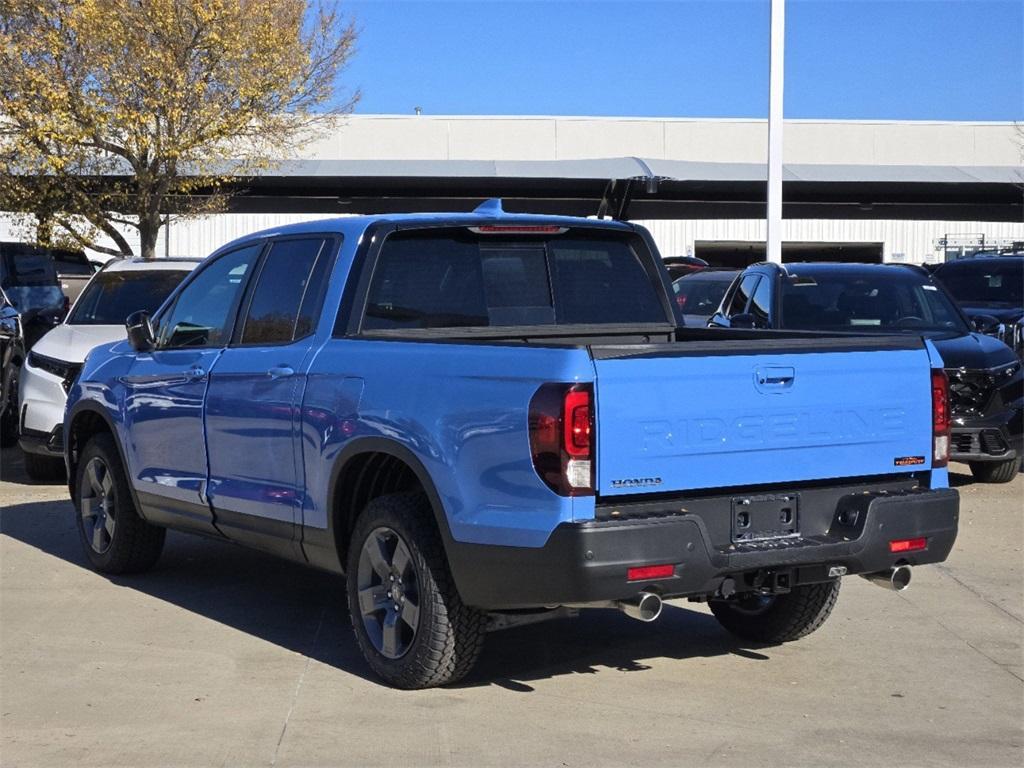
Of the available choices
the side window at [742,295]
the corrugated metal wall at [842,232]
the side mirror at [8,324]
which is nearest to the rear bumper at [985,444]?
the side window at [742,295]

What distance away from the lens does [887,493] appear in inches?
226

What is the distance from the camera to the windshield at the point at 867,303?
12000mm

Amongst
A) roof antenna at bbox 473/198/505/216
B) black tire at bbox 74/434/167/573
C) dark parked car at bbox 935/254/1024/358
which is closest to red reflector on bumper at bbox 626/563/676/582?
roof antenna at bbox 473/198/505/216

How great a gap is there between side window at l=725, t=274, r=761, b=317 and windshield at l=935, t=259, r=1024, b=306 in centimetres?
442

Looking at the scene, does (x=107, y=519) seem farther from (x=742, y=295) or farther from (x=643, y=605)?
(x=742, y=295)

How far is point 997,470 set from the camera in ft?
39.1

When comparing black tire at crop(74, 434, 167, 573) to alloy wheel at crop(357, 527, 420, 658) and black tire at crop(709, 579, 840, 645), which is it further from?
black tire at crop(709, 579, 840, 645)

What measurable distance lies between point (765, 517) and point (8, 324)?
9149 millimetres

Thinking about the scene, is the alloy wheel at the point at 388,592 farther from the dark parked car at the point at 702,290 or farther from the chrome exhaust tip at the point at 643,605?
the dark parked car at the point at 702,290

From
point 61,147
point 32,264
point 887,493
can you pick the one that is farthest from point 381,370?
point 61,147

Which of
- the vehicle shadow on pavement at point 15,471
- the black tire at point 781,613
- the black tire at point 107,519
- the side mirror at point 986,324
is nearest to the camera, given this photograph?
the black tire at point 781,613

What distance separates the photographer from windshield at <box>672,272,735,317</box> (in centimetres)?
1698

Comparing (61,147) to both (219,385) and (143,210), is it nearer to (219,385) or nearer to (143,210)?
(143,210)

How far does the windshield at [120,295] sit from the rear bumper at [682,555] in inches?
Answer: 309
